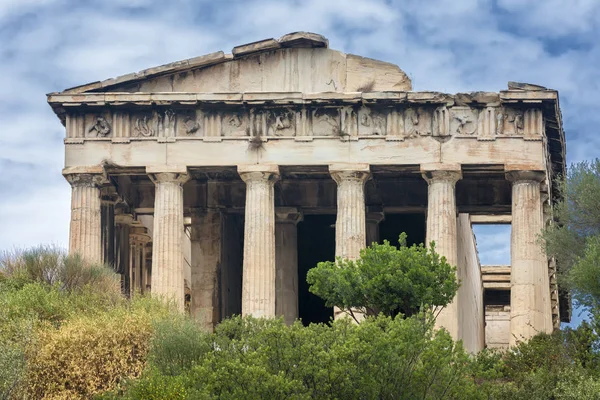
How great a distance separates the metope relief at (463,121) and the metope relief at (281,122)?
4520 mm

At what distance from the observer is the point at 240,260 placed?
186 ft

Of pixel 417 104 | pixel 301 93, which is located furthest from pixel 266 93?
pixel 417 104

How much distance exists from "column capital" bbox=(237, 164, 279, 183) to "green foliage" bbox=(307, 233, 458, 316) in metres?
6.77

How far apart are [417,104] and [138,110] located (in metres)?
8.00

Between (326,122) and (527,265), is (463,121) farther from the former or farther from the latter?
(527,265)

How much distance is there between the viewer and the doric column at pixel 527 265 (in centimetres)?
4728

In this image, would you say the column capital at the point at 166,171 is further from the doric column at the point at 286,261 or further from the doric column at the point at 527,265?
the doric column at the point at 527,265

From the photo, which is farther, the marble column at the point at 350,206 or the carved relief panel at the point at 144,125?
the carved relief panel at the point at 144,125

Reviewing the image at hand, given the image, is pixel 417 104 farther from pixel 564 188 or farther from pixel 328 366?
pixel 328 366

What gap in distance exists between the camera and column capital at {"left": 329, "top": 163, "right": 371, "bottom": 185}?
4881 cm

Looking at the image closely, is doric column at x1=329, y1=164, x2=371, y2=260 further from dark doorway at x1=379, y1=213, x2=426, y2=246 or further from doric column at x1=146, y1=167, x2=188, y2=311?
dark doorway at x1=379, y1=213, x2=426, y2=246

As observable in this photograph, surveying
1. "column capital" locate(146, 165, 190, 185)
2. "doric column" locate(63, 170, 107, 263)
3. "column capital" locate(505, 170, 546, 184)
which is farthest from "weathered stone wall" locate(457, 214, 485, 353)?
"doric column" locate(63, 170, 107, 263)

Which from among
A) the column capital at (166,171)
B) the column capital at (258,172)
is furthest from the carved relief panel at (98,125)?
the column capital at (258,172)

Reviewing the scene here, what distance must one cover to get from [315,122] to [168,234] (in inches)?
207
